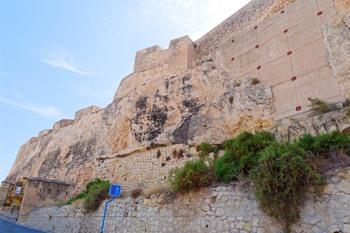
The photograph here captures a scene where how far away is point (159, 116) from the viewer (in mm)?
11906

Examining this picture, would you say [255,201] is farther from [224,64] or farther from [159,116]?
[224,64]

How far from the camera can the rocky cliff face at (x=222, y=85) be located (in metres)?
8.80

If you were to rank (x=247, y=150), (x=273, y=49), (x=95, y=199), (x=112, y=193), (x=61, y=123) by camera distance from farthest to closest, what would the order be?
1. (x=61, y=123)
2. (x=273, y=49)
3. (x=95, y=199)
4. (x=112, y=193)
5. (x=247, y=150)

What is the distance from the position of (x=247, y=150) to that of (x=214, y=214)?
166cm

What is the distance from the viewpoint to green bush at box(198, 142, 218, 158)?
914 cm

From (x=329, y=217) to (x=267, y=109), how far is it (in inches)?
246

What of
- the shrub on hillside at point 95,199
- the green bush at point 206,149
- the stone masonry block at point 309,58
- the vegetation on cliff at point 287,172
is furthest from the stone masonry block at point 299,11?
the shrub on hillside at point 95,199

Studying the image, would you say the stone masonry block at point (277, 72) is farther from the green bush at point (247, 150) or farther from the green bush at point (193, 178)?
the green bush at point (193, 178)

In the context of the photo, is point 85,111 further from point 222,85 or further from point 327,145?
point 327,145

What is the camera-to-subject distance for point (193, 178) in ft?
18.5

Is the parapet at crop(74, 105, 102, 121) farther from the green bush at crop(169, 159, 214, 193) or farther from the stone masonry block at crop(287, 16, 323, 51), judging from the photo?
the green bush at crop(169, 159, 214, 193)

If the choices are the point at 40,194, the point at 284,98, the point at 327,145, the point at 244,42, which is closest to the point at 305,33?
the point at 284,98

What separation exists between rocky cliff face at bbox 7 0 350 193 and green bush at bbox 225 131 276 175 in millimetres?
3180

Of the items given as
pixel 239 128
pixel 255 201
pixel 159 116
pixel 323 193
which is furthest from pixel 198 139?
pixel 323 193
